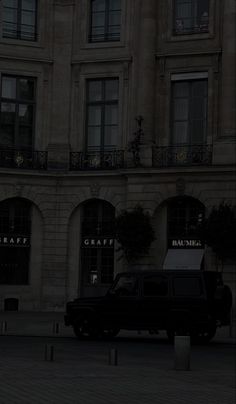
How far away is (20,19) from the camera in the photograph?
39188 mm

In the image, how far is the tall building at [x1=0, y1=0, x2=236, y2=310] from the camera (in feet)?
118

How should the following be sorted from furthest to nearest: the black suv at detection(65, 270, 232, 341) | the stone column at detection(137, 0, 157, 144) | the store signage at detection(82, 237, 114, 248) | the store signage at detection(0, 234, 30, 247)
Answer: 1. the store signage at detection(0, 234, 30, 247)
2. the store signage at detection(82, 237, 114, 248)
3. the stone column at detection(137, 0, 157, 144)
4. the black suv at detection(65, 270, 232, 341)

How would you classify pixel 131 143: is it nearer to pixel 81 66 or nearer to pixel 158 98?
pixel 158 98

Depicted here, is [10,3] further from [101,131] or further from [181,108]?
[181,108]

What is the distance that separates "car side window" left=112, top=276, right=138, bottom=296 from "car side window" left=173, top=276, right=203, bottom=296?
115 centimetres

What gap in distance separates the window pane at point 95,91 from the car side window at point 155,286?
16101mm

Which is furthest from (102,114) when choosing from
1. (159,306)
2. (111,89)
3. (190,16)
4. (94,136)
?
(159,306)

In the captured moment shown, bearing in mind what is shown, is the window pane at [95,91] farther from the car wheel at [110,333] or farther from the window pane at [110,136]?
the car wheel at [110,333]

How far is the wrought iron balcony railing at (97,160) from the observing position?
124ft

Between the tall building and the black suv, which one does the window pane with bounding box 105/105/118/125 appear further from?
the black suv

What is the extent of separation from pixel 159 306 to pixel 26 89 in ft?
59.1

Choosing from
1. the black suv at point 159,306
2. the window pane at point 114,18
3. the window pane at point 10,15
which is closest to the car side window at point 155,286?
the black suv at point 159,306

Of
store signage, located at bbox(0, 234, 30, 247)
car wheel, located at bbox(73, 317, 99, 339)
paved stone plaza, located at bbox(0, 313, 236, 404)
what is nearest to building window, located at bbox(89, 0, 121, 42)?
store signage, located at bbox(0, 234, 30, 247)

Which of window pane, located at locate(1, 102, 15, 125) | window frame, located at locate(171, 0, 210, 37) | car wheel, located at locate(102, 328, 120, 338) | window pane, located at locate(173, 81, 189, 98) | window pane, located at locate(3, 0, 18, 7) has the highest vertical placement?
window pane, located at locate(3, 0, 18, 7)
